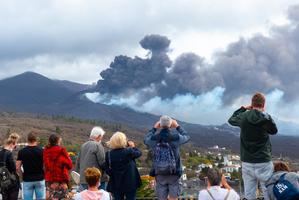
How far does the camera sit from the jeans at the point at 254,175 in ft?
25.5

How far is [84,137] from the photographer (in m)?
149

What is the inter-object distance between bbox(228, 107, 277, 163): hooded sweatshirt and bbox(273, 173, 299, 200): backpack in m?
0.75

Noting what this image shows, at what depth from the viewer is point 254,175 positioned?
7867 millimetres

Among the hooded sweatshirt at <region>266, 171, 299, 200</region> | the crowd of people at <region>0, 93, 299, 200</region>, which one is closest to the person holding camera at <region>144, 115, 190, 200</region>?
the crowd of people at <region>0, 93, 299, 200</region>

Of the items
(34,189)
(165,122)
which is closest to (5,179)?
(34,189)

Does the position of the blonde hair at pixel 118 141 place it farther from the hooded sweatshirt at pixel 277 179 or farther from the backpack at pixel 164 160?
the hooded sweatshirt at pixel 277 179

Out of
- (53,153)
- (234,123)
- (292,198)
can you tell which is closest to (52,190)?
(53,153)

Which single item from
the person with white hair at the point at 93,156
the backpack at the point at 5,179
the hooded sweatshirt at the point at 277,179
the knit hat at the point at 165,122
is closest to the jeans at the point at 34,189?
the backpack at the point at 5,179

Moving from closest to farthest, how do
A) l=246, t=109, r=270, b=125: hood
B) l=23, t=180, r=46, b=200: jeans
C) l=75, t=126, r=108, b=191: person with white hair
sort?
1. l=246, t=109, r=270, b=125: hood
2. l=75, t=126, r=108, b=191: person with white hair
3. l=23, t=180, r=46, b=200: jeans

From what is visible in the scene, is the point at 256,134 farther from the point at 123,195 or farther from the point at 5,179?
the point at 5,179

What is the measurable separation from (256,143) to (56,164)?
3466 millimetres

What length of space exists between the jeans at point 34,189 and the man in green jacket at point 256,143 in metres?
3.52

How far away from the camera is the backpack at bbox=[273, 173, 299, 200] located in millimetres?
6815

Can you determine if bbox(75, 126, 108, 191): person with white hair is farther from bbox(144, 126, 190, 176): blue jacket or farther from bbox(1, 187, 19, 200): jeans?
bbox(1, 187, 19, 200): jeans
